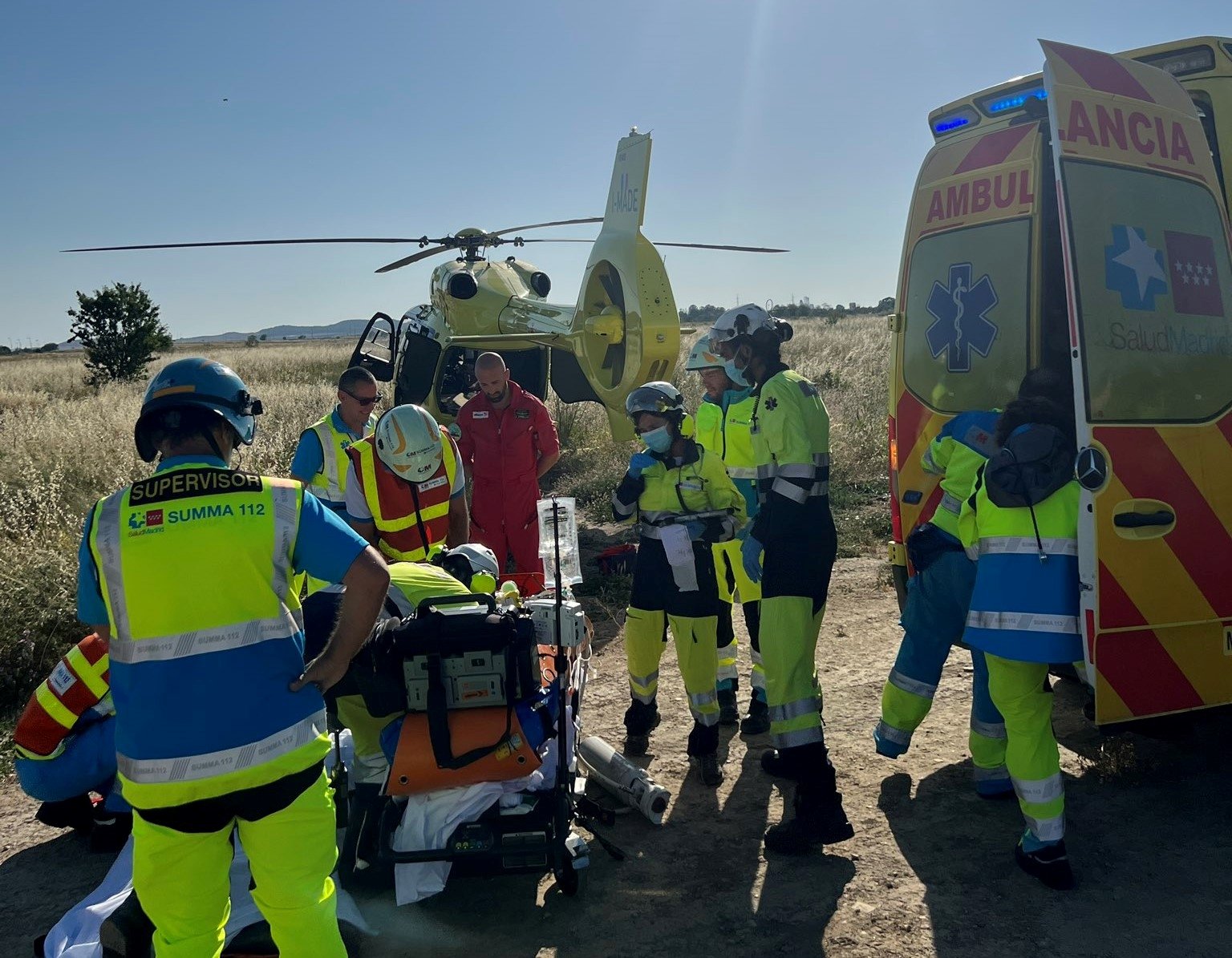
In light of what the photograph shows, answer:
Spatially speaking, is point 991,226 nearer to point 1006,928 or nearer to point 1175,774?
point 1175,774

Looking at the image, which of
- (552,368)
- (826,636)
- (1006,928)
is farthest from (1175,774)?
(552,368)

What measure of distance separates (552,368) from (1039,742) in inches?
355

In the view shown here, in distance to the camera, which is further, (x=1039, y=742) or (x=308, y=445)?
(x=308, y=445)

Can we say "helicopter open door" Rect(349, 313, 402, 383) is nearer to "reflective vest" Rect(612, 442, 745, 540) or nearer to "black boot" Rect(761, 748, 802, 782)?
"reflective vest" Rect(612, 442, 745, 540)

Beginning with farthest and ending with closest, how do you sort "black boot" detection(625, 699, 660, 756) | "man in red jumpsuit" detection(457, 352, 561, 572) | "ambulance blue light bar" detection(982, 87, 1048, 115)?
"man in red jumpsuit" detection(457, 352, 561, 572), "black boot" detection(625, 699, 660, 756), "ambulance blue light bar" detection(982, 87, 1048, 115)

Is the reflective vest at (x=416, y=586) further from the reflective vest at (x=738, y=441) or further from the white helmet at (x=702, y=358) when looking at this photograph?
the white helmet at (x=702, y=358)

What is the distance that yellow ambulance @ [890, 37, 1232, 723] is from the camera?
3.24 m

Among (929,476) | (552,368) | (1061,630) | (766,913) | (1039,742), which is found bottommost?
(766,913)

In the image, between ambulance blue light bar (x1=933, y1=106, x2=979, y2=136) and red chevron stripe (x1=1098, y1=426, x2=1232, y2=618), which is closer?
red chevron stripe (x1=1098, y1=426, x2=1232, y2=618)

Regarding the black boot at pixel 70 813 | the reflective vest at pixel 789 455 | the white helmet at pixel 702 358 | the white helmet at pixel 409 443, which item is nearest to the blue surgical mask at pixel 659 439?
the reflective vest at pixel 789 455

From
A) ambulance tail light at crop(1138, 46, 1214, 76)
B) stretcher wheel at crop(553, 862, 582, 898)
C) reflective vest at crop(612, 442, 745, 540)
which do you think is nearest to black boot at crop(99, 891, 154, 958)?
stretcher wheel at crop(553, 862, 582, 898)

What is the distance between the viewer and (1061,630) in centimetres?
329

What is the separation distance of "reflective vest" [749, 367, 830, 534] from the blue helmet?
2207 millimetres

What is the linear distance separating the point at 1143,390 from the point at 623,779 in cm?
259
